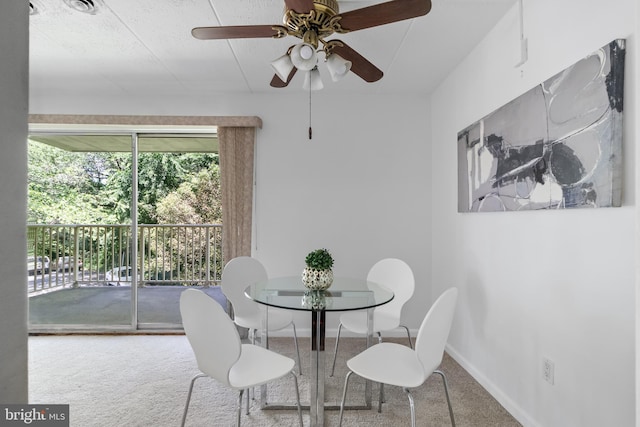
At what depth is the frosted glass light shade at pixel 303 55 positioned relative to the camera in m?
1.68

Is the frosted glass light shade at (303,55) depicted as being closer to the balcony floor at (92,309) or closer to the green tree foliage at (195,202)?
the green tree foliage at (195,202)

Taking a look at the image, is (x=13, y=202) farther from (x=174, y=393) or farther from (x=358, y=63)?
(x=174, y=393)

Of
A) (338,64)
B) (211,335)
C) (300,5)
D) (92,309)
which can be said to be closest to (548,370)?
(211,335)

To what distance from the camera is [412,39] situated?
2.45m

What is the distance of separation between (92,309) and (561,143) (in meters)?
4.73

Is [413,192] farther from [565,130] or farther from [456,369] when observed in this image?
[565,130]

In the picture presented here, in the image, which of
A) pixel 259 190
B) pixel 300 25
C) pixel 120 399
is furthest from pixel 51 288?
pixel 300 25

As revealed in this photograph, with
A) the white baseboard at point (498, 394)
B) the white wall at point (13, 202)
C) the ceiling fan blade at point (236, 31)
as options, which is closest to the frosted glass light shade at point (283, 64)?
the ceiling fan blade at point (236, 31)

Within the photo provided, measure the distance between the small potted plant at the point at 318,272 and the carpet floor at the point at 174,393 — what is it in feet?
2.72

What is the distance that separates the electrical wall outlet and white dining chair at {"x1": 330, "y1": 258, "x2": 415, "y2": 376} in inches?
33.0

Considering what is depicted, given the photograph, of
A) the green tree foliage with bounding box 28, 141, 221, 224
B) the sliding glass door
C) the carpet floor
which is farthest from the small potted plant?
the green tree foliage with bounding box 28, 141, 221, 224

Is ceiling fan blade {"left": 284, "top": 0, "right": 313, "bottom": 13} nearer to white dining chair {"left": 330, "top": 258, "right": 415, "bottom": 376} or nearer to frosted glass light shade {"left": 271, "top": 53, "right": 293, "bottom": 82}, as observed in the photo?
frosted glass light shade {"left": 271, "top": 53, "right": 293, "bottom": 82}

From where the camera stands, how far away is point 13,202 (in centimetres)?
81

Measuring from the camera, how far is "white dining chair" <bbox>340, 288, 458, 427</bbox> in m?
1.54
